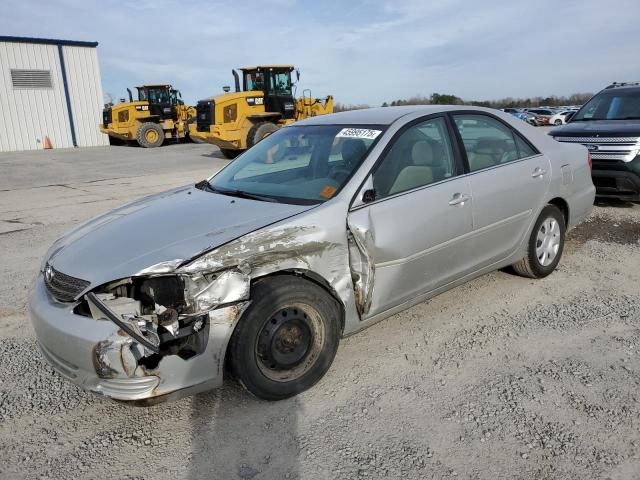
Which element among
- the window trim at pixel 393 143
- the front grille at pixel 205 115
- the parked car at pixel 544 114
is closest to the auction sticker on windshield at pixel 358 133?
the window trim at pixel 393 143

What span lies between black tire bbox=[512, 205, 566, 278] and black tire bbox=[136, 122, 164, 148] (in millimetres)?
21136

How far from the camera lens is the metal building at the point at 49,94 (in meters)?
23.5

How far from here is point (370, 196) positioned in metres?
3.14

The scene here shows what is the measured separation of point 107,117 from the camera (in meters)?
24.1

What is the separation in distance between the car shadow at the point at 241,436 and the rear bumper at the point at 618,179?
5803 mm

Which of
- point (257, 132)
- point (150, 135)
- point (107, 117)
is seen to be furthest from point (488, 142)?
point (107, 117)

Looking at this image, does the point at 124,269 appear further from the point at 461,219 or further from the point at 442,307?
the point at 442,307

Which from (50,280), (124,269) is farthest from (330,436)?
(50,280)

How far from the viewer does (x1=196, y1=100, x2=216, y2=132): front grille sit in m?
16.5

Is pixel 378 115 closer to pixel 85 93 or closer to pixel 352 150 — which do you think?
pixel 352 150

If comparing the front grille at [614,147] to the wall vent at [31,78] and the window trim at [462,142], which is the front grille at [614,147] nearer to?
the window trim at [462,142]

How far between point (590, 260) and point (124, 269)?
174 inches

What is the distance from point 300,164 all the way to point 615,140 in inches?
198

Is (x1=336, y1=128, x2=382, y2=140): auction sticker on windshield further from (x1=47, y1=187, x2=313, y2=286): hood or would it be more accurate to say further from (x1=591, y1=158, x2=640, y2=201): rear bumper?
(x1=591, y1=158, x2=640, y2=201): rear bumper
